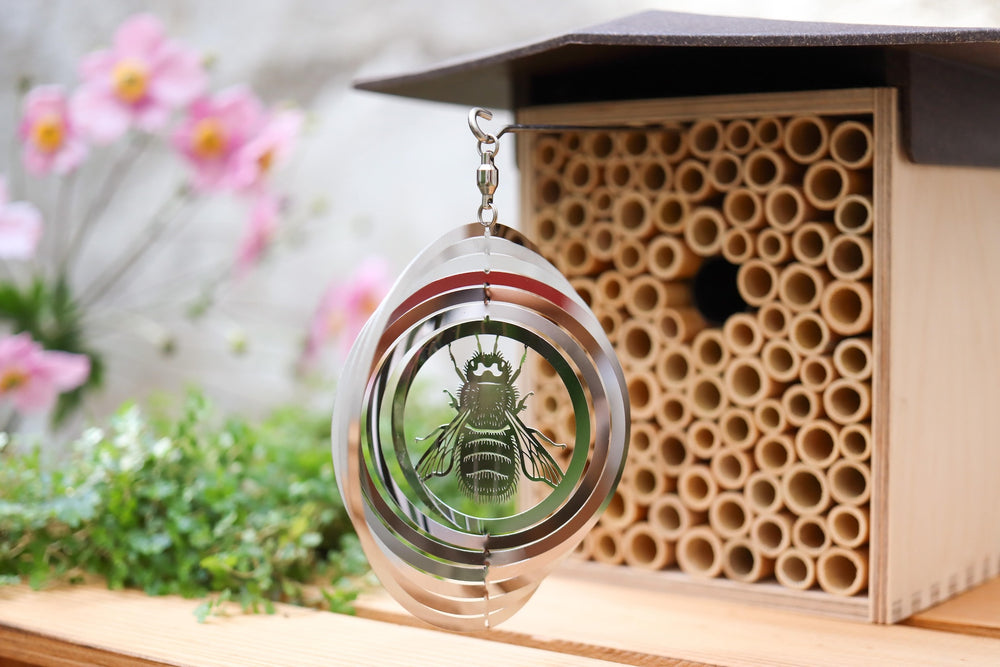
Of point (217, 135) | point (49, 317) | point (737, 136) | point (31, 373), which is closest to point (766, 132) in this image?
point (737, 136)

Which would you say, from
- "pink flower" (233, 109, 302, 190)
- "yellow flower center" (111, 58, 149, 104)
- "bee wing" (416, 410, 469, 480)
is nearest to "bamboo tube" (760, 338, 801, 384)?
"bee wing" (416, 410, 469, 480)

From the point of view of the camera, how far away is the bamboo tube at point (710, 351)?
85 cm

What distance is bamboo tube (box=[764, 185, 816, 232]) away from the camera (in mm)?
801

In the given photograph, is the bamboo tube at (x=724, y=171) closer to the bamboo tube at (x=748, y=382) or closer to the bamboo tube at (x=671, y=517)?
the bamboo tube at (x=748, y=382)

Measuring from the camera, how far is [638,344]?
0.91 meters

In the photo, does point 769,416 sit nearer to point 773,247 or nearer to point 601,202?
point 773,247

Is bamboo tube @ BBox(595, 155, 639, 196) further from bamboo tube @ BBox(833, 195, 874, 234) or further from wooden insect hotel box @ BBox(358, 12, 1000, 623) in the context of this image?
bamboo tube @ BBox(833, 195, 874, 234)

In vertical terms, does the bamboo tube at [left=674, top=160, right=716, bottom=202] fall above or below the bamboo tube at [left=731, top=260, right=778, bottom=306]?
above

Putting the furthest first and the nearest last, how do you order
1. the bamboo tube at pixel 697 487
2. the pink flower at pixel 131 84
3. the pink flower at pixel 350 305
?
the pink flower at pixel 350 305 < the pink flower at pixel 131 84 < the bamboo tube at pixel 697 487

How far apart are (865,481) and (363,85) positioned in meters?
0.58

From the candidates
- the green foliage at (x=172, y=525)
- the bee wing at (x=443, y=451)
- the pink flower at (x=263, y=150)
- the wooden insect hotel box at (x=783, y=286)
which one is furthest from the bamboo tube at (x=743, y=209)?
the pink flower at (x=263, y=150)

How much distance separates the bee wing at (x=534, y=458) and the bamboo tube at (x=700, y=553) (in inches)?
10.1

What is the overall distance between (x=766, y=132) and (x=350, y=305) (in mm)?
772

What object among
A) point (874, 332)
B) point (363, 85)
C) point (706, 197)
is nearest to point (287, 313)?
point (363, 85)
